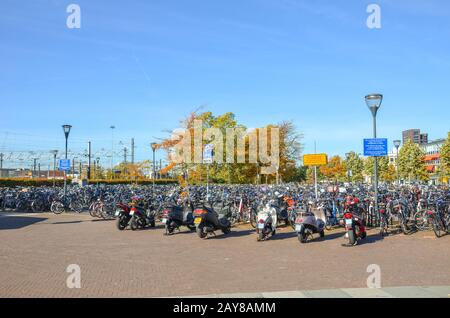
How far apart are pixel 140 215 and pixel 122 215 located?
560 mm

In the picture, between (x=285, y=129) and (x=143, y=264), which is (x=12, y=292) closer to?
(x=143, y=264)

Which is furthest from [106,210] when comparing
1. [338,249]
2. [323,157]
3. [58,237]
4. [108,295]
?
[108,295]

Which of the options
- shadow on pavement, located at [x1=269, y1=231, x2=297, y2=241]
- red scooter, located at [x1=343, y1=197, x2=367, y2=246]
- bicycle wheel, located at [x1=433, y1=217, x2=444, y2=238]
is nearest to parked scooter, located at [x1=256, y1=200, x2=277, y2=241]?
shadow on pavement, located at [x1=269, y1=231, x2=297, y2=241]

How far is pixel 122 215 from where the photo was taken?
1349cm

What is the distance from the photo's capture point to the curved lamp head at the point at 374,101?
12891mm

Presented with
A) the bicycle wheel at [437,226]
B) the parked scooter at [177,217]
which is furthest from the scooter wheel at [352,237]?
the parked scooter at [177,217]

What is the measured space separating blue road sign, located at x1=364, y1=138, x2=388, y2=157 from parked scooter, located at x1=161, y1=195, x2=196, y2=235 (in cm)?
549

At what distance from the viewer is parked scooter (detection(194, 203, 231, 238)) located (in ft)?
37.2

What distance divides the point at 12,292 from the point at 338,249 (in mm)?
6434

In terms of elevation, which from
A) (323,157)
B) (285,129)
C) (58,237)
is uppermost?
(285,129)

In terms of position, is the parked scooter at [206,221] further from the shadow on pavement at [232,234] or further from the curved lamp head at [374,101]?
the curved lamp head at [374,101]

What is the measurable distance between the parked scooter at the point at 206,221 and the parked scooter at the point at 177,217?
1104mm

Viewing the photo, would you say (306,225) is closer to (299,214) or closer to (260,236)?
(299,214)
